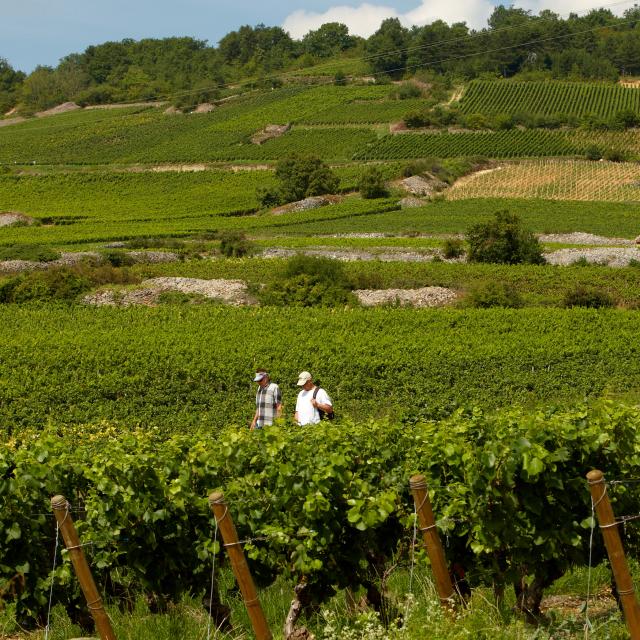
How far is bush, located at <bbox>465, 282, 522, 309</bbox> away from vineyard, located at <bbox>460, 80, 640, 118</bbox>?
96.6 metres

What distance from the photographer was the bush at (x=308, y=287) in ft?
128

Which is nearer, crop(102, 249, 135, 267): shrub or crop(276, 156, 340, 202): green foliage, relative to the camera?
crop(102, 249, 135, 267): shrub

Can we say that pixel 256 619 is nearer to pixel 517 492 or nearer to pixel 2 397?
pixel 517 492

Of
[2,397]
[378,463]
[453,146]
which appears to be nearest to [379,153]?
[453,146]

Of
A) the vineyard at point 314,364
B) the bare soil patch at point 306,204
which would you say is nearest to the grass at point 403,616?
the vineyard at point 314,364

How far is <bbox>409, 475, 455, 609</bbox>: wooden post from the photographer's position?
8.19 m

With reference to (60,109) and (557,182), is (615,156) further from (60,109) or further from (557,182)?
(60,109)

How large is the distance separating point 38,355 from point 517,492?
68.5 feet

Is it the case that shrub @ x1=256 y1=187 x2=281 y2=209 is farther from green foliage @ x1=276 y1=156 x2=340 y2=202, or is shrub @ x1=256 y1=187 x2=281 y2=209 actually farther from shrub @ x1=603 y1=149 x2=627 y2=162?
shrub @ x1=603 y1=149 x2=627 y2=162

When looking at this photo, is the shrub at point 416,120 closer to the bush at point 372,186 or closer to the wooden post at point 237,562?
the bush at point 372,186

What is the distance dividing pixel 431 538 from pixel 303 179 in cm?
8410

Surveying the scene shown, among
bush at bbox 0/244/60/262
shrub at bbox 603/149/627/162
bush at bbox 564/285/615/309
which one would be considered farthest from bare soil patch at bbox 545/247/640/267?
shrub at bbox 603/149/627/162

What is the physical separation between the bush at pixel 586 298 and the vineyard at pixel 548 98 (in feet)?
315

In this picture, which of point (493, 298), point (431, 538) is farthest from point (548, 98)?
point (431, 538)
